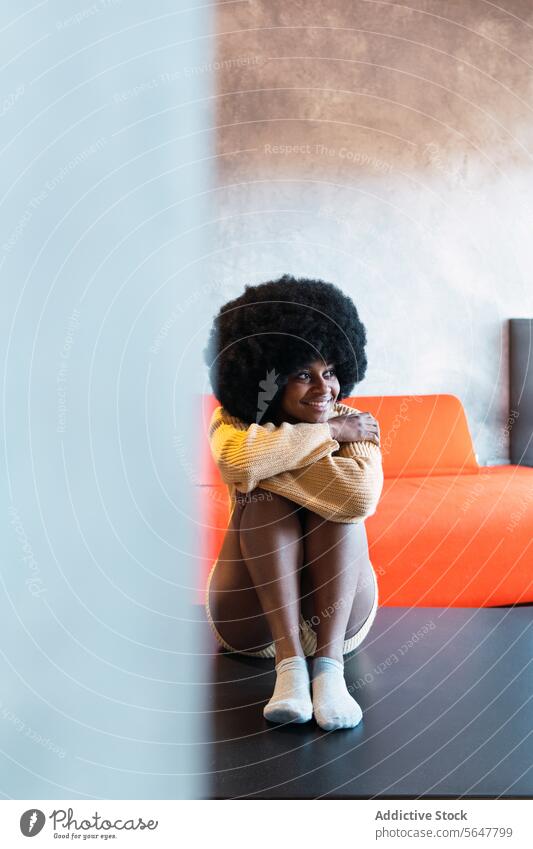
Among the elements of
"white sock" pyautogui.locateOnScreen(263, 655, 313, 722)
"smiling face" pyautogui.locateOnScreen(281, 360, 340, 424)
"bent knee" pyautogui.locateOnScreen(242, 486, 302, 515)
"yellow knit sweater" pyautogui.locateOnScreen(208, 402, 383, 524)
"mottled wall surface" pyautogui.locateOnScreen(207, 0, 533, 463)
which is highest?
"mottled wall surface" pyautogui.locateOnScreen(207, 0, 533, 463)

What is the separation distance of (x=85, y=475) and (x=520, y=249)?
1813 millimetres

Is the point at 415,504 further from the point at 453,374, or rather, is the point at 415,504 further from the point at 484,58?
the point at 484,58

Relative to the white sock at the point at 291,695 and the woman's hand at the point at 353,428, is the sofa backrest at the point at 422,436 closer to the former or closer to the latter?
the woman's hand at the point at 353,428

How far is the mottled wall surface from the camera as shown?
1.45 metres

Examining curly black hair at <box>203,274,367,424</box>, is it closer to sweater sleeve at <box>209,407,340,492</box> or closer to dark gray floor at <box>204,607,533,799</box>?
sweater sleeve at <box>209,407,340,492</box>

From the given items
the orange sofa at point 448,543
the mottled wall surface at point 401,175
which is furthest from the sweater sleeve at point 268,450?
the mottled wall surface at point 401,175

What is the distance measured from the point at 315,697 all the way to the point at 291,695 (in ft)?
0.06

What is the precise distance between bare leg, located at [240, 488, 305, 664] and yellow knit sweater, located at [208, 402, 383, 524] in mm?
16

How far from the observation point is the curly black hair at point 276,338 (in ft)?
2.13

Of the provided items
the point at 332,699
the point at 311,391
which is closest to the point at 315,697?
the point at 332,699

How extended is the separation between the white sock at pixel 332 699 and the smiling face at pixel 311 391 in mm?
207

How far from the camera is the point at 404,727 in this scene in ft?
1.77
